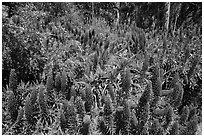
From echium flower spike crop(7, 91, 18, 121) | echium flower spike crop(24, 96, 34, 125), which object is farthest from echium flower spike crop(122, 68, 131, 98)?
echium flower spike crop(7, 91, 18, 121)

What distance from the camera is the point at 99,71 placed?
3.80m

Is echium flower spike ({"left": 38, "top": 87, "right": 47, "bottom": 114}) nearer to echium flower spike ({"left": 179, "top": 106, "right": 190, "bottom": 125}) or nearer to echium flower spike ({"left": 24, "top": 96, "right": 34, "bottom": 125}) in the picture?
echium flower spike ({"left": 24, "top": 96, "right": 34, "bottom": 125})

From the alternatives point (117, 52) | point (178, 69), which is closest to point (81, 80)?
point (117, 52)

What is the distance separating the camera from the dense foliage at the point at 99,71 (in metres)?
3.05

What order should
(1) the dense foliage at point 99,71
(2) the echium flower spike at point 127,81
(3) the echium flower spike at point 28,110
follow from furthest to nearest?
(2) the echium flower spike at point 127,81 < (1) the dense foliage at point 99,71 < (3) the echium flower spike at point 28,110

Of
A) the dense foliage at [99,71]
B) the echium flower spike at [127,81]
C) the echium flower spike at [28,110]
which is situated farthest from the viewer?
the echium flower spike at [127,81]

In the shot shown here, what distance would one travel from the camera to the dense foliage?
3053 millimetres

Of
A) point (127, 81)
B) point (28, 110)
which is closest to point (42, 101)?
point (28, 110)

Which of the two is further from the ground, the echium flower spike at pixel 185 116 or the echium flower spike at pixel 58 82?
the echium flower spike at pixel 58 82

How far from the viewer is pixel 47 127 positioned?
10.6ft

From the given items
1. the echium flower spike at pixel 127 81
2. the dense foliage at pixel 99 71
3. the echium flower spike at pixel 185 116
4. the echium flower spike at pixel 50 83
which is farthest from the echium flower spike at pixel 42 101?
the echium flower spike at pixel 185 116

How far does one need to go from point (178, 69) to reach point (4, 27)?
7.21 ft

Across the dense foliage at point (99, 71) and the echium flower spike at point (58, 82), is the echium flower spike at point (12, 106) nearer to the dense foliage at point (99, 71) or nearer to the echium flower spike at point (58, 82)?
the dense foliage at point (99, 71)

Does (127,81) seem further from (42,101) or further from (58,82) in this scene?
(42,101)
